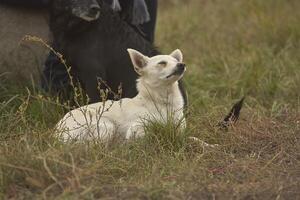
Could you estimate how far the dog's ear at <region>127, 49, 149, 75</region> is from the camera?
5094 mm

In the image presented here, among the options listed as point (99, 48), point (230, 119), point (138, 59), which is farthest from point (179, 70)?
point (99, 48)

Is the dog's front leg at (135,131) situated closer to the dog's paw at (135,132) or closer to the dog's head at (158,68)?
the dog's paw at (135,132)

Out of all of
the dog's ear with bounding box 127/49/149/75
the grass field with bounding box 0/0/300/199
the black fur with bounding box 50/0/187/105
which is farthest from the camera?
the black fur with bounding box 50/0/187/105

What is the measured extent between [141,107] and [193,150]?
0.45 m

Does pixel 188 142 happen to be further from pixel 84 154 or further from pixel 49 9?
pixel 49 9

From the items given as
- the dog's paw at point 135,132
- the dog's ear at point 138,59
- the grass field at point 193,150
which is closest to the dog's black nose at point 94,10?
the dog's ear at point 138,59

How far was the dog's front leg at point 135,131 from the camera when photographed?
4.90 metres

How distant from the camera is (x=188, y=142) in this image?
496cm

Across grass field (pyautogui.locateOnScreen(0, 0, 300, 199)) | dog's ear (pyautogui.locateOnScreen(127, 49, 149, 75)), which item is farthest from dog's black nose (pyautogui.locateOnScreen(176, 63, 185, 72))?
grass field (pyautogui.locateOnScreen(0, 0, 300, 199))

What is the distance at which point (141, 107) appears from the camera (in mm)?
5082

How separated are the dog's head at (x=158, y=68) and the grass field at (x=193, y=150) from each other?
0.34 meters

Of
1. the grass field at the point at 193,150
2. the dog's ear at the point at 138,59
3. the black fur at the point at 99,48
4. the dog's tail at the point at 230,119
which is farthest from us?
the black fur at the point at 99,48

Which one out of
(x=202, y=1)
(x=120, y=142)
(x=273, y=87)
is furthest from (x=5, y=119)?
(x=202, y=1)

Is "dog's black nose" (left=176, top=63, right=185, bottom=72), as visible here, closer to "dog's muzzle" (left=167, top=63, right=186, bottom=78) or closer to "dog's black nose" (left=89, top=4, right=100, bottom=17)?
"dog's muzzle" (left=167, top=63, right=186, bottom=78)
